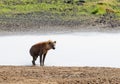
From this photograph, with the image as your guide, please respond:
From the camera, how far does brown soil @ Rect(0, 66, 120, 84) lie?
14469 mm

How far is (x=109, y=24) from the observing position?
121 feet

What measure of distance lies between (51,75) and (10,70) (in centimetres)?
175

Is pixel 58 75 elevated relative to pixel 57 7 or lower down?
lower down

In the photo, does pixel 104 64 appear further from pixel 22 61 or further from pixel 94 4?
pixel 94 4

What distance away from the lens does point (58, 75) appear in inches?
632

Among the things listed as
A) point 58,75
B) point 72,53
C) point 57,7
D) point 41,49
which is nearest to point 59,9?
point 57,7

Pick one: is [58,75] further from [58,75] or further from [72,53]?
[72,53]

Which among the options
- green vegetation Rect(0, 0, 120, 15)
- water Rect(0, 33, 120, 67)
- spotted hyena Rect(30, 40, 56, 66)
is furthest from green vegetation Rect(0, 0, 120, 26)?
spotted hyena Rect(30, 40, 56, 66)

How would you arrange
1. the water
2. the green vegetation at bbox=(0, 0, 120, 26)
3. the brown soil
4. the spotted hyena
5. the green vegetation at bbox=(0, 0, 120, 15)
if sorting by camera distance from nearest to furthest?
1. the brown soil
2. the water
3. the spotted hyena
4. the green vegetation at bbox=(0, 0, 120, 26)
5. the green vegetation at bbox=(0, 0, 120, 15)

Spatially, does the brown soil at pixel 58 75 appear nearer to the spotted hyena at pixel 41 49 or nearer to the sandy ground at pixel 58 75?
the sandy ground at pixel 58 75

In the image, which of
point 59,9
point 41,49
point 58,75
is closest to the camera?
point 58,75

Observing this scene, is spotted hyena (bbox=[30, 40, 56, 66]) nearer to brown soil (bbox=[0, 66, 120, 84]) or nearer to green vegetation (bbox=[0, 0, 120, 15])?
brown soil (bbox=[0, 66, 120, 84])

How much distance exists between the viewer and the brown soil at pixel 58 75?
1447 cm

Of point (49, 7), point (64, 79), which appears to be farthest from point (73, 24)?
point (64, 79)
